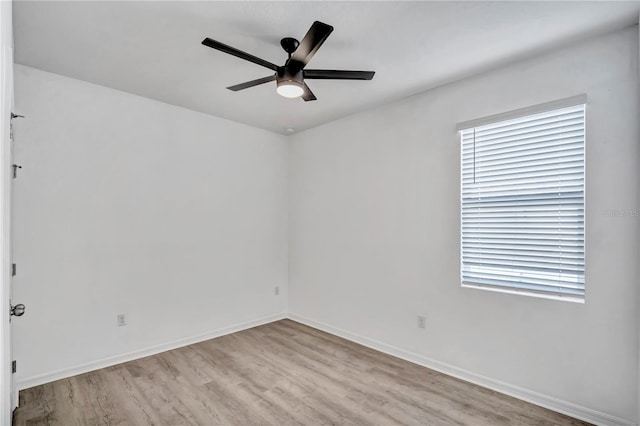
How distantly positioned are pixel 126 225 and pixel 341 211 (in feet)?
7.65

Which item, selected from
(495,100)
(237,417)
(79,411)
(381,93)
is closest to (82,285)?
(79,411)

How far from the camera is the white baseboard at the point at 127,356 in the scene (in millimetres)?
2850

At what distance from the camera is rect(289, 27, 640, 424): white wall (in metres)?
2.30

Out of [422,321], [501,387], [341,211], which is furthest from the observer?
[341,211]

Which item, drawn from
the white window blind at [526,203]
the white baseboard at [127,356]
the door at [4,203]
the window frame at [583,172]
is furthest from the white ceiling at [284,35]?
the white baseboard at [127,356]

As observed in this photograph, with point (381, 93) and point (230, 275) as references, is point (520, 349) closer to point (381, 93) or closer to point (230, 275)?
point (381, 93)

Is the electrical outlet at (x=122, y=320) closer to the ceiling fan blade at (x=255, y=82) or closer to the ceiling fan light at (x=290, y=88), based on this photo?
the ceiling fan blade at (x=255, y=82)

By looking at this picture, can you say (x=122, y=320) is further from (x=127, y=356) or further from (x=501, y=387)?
(x=501, y=387)

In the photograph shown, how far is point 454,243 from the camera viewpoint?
314cm

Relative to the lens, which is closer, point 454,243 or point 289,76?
point 289,76

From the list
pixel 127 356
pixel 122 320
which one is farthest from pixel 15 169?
pixel 127 356

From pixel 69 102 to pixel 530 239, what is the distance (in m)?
4.08

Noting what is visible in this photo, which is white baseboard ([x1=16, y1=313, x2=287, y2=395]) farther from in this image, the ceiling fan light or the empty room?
the ceiling fan light

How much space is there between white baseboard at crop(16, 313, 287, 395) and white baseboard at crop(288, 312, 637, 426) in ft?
4.14
